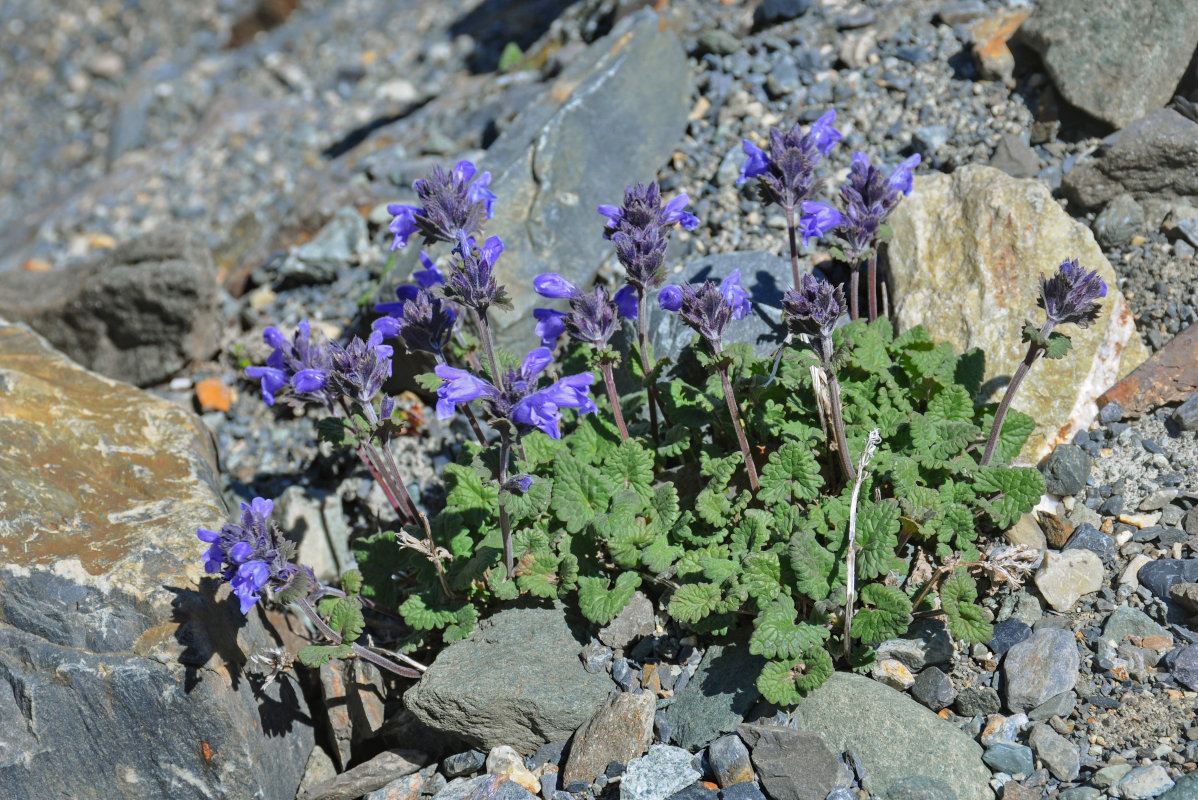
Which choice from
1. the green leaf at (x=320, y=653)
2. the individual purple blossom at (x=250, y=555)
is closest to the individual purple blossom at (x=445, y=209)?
the individual purple blossom at (x=250, y=555)

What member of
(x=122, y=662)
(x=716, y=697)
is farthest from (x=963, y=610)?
(x=122, y=662)

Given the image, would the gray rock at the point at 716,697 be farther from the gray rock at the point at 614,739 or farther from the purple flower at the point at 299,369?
the purple flower at the point at 299,369

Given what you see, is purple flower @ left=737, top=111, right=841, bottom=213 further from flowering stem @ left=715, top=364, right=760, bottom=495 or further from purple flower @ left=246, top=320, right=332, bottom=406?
purple flower @ left=246, top=320, right=332, bottom=406

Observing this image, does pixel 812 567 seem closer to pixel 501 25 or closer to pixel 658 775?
pixel 658 775

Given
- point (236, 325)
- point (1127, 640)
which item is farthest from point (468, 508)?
point (236, 325)

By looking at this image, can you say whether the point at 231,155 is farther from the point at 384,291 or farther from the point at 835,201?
the point at 835,201
